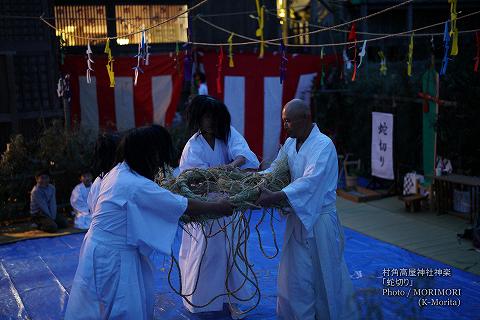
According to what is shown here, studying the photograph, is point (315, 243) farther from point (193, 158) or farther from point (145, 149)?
point (145, 149)

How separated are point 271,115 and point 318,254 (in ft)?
19.8

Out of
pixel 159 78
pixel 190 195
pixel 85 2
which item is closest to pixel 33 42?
pixel 85 2

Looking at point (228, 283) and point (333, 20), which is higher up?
point (333, 20)

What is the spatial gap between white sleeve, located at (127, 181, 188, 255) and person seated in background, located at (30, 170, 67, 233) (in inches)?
176

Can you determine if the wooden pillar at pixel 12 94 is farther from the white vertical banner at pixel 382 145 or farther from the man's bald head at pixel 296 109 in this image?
the man's bald head at pixel 296 109

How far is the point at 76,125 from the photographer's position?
8625 millimetres

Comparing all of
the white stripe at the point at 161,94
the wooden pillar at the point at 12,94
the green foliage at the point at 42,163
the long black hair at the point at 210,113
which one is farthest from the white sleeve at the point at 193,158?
the wooden pillar at the point at 12,94

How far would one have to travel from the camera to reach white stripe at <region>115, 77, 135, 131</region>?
9.52 metres

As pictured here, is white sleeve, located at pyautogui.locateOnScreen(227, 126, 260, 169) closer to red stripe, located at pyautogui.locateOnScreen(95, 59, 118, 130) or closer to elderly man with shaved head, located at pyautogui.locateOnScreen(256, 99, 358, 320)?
elderly man with shaved head, located at pyautogui.locateOnScreen(256, 99, 358, 320)

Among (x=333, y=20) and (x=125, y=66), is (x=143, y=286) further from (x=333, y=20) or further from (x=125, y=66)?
(x=333, y=20)

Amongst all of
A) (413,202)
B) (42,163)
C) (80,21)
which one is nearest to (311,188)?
(413,202)

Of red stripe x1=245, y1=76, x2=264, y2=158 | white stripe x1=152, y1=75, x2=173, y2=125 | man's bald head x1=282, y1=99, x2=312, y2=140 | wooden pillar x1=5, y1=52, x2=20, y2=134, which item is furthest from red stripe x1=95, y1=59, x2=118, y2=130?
man's bald head x1=282, y1=99, x2=312, y2=140

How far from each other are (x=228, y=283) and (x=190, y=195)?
4.30 ft

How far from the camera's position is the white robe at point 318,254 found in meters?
3.93
